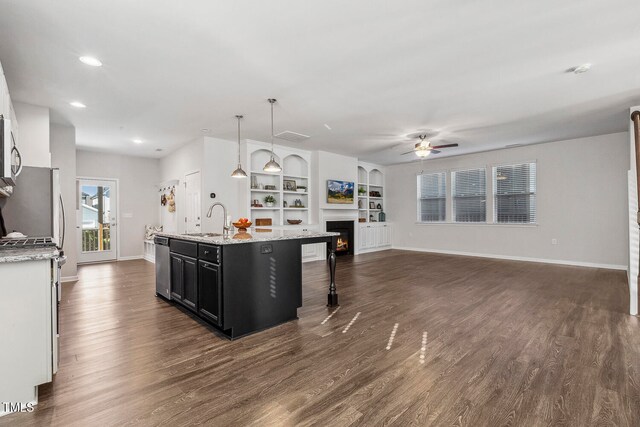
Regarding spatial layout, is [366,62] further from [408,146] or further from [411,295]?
[408,146]

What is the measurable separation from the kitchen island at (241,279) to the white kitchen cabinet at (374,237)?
5.35 metres

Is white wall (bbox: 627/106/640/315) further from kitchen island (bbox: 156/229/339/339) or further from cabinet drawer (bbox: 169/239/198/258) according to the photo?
cabinet drawer (bbox: 169/239/198/258)

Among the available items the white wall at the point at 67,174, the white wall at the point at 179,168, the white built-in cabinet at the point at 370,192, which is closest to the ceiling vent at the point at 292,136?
the white wall at the point at 179,168

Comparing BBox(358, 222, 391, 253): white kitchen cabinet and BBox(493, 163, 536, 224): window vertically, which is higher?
BBox(493, 163, 536, 224): window

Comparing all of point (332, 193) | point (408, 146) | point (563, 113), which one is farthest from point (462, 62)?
point (332, 193)

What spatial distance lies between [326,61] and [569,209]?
6680 millimetres

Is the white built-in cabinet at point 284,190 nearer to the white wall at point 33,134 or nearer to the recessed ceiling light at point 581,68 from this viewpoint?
the white wall at point 33,134

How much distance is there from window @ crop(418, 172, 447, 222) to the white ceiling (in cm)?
346

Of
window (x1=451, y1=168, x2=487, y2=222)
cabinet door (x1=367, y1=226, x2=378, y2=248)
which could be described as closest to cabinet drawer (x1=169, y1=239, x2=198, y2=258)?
cabinet door (x1=367, y1=226, x2=378, y2=248)

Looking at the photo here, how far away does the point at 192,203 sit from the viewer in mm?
6598

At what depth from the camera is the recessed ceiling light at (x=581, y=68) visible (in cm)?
327

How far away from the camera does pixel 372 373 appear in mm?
2197

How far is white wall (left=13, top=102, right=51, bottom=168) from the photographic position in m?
4.25

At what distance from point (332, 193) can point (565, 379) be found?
6.15 metres
